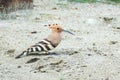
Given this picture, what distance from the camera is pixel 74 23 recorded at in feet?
38.5

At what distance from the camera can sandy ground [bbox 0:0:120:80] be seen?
272 inches

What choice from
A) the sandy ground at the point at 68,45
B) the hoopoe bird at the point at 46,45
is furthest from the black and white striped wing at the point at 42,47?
the sandy ground at the point at 68,45

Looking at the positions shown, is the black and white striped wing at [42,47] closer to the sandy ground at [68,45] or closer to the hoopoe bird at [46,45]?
the hoopoe bird at [46,45]

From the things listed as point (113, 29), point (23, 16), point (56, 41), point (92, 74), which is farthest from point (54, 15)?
point (92, 74)

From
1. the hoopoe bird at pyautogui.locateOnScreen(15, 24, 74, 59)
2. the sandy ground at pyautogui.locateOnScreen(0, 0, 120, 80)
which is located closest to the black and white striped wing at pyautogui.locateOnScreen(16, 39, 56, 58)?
the hoopoe bird at pyautogui.locateOnScreen(15, 24, 74, 59)

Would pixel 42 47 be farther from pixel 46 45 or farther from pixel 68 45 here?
pixel 68 45

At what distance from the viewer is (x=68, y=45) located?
888 cm

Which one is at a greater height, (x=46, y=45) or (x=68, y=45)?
(x=46, y=45)

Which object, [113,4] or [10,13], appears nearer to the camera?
[10,13]

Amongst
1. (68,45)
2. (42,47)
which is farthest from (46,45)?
(68,45)

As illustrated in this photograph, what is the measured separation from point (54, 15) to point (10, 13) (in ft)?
3.80

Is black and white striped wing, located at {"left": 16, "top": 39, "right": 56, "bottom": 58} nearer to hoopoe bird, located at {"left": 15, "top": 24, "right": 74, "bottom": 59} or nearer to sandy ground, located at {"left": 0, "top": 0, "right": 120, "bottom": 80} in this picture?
hoopoe bird, located at {"left": 15, "top": 24, "right": 74, "bottom": 59}

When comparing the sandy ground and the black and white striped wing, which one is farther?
the black and white striped wing

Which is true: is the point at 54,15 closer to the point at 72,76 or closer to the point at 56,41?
the point at 56,41
